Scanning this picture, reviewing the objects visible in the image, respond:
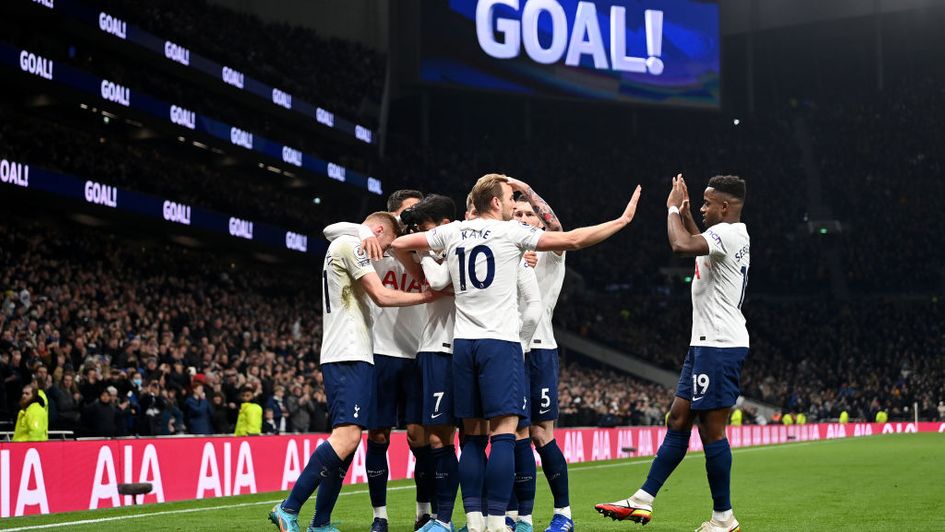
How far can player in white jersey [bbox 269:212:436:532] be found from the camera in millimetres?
8086

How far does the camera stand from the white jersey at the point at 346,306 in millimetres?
8312

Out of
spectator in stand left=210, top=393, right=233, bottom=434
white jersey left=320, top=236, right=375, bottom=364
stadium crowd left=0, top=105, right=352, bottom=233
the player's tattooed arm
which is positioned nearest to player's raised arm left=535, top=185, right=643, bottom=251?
the player's tattooed arm

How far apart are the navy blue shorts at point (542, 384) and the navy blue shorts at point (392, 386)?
88cm

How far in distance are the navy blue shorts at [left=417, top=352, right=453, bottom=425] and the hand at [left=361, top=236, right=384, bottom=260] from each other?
0.79 m

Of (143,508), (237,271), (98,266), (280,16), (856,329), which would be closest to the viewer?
(143,508)

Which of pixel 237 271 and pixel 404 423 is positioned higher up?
pixel 237 271

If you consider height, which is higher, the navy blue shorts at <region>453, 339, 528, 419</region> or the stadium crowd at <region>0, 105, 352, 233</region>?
the stadium crowd at <region>0, 105, 352, 233</region>

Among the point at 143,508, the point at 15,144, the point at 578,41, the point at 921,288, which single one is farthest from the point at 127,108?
the point at 921,288

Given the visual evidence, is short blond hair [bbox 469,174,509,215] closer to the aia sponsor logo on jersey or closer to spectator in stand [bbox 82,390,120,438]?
the aia sponsor logo on jersey

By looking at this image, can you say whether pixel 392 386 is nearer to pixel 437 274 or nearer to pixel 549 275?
pixel 437 274

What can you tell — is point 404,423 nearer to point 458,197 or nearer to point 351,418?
point 351,418

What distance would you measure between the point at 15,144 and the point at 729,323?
2391cm

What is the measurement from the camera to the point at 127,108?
30.6 metres

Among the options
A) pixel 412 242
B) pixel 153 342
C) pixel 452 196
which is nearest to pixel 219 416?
pixel 153 342
